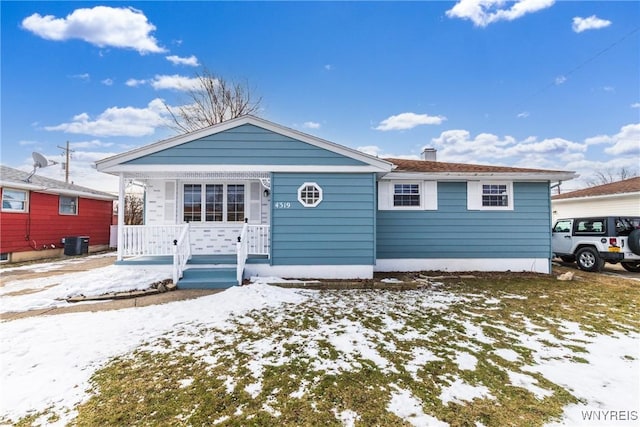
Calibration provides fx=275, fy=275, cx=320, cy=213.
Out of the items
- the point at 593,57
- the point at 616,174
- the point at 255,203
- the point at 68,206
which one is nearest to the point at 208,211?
the point at 255,203

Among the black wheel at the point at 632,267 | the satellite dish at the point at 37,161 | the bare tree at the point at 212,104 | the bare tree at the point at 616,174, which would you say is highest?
the bare tree at the point at 212,104

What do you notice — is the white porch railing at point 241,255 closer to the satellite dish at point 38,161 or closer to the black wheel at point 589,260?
the black wheel at point 589,260

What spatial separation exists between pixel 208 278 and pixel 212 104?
1546 centimetres

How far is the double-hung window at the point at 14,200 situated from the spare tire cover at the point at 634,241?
21.0 m

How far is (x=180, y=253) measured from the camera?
6855 millimetres

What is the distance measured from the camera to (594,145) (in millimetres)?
20562

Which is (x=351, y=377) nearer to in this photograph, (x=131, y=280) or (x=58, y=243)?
(x=131, y=280)

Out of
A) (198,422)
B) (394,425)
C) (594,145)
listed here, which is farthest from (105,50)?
(594,145)

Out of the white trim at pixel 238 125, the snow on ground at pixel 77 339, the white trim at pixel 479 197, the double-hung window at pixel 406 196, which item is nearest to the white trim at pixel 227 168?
the white trim at pixel 238 125

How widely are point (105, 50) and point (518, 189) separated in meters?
17.6

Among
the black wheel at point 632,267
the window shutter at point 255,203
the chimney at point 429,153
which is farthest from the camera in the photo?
the chimney at point 429,153

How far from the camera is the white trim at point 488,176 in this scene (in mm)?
8070

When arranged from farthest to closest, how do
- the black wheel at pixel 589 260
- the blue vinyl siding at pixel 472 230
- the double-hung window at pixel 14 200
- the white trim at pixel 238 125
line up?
the double-hung window at pixel 14 200, the black wheel at pixel 589 260, the blue vinyl siding at pixel 472 230, the white trim at pixel 238 125

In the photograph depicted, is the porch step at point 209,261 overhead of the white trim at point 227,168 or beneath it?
beneath
